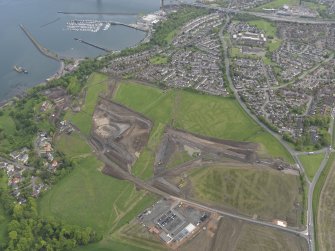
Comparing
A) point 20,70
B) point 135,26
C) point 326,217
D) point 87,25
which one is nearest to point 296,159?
point 326,217

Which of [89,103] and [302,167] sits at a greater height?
[89,103]

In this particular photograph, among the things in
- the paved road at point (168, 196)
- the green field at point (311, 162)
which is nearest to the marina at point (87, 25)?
the paved road at point (168, 196)

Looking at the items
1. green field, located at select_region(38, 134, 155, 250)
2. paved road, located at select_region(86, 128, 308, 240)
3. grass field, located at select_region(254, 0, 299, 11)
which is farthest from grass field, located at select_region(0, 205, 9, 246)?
grass field, located at select_region(254, 0, 299, 11)

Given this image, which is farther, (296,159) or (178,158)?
(178,158)

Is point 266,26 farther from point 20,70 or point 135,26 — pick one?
point 20,70

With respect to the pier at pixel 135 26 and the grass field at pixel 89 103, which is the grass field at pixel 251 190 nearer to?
the grass field at pixel 89 103

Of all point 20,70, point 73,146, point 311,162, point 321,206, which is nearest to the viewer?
point 321,206
